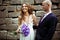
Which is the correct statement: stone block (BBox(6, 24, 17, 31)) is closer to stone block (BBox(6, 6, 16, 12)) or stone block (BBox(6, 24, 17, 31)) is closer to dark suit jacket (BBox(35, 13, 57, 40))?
stone block (BBox(6, 6, 16, 12))

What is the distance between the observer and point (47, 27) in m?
3.07

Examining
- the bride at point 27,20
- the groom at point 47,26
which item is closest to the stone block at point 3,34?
the bride at point 27,20

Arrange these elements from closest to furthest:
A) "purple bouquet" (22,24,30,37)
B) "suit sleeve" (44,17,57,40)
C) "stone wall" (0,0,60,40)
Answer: "suit sleeve" (44,17,57,40) → "purple bouquet" (22,24,30,37) → "stone wall" (0,0,60,40)

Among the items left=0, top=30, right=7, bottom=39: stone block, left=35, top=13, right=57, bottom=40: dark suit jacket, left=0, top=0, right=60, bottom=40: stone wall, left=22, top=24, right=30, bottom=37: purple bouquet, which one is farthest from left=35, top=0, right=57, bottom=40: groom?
left=0, top=30, right=7, bottom=39: stone block

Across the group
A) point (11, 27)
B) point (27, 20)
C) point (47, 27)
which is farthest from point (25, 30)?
point (11, 27)

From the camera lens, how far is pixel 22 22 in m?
3.74

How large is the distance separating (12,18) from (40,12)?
0.62m

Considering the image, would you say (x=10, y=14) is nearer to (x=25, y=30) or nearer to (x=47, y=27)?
(x=25, y=30)

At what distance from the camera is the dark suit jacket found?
3033 mm

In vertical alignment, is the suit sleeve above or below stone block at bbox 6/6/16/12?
Result: below

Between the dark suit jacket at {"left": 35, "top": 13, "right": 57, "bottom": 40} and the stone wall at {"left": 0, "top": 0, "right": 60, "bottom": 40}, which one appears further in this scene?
the stone wall at {"left": 0, "top": 0, "right": 60, "bottom": 40}

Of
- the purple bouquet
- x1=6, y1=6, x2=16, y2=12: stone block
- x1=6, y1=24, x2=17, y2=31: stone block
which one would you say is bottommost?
x1=6, y1=24, x2=17, y2=31: stone block

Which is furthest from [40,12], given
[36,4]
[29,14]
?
[29,14]

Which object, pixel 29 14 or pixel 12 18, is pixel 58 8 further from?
pixel 29 14
